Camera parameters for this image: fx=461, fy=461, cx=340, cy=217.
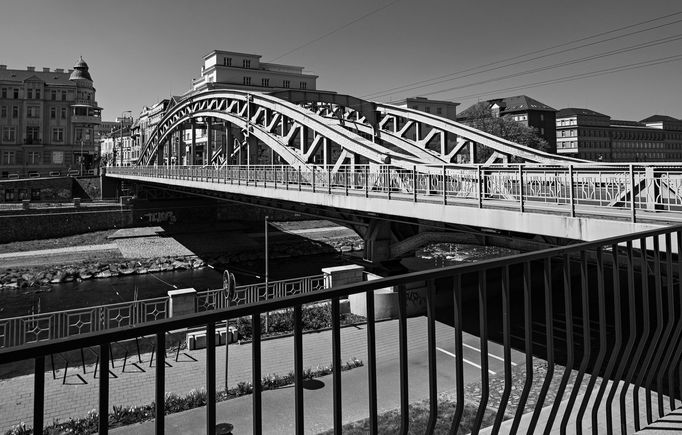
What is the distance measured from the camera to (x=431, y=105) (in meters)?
81.5

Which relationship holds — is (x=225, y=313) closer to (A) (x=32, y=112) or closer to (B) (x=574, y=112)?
(A) (x=32, y=112)

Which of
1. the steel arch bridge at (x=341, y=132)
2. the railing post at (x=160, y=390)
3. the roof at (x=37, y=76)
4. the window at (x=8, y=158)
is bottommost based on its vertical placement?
the railing post at (x=160, y=390)

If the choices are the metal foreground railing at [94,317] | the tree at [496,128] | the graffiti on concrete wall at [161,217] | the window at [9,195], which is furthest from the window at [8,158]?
the tree at [496,128]

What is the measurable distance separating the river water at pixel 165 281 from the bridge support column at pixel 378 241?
10.3ft

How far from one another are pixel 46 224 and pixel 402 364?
46954 mm

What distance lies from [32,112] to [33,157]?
657 cm

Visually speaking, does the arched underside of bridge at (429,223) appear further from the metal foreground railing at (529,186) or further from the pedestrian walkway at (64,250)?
the pedestrian walkway at (64,250)

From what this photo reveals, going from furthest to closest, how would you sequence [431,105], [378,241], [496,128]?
[431,105] → [496,128] → [378,241]

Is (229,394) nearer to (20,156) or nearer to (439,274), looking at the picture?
(439,274)

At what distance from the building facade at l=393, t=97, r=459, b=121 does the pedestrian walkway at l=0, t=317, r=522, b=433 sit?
71017 mm

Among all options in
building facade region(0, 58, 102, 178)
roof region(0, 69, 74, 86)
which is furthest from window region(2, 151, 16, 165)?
roof region(0, 69, 74, 86)

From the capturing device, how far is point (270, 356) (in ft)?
40.1

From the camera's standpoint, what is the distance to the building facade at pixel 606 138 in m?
92.4

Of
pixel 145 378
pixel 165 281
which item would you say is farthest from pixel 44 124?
pixel 145 378
